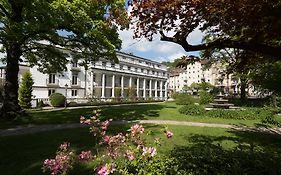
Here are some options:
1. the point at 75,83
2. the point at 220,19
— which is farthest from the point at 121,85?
the point at 220,19

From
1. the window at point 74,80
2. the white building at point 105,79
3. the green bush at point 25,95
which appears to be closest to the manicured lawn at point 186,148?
the green bush at point 25,95

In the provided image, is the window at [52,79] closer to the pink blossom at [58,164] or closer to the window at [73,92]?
the window at [73,92]

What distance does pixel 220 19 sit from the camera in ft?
19.9

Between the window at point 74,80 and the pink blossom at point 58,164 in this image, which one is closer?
the pink blossom at point 58,164

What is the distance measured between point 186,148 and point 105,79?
2249 inches

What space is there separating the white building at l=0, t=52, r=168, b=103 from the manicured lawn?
24.9m

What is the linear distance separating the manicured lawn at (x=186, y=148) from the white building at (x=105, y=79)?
81.8 ft

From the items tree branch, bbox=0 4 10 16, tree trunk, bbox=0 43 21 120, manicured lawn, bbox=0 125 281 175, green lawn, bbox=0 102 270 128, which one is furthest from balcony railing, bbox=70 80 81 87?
manicured lawn, bbox=0 125 281 175

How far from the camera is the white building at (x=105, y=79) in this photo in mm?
49531

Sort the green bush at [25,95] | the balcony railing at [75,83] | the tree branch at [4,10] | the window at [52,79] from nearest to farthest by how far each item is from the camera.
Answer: the tree branch at [4,10] → the green bush at [25,95] → the window at [52,79] → the balcony railing at [75,83]

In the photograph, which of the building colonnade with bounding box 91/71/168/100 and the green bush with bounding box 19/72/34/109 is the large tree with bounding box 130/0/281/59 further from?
the building colonnade with bounding box 91/71/168/100

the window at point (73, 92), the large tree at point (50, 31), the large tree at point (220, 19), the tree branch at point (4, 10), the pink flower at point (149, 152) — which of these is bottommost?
the pink flower at point (149, 152)

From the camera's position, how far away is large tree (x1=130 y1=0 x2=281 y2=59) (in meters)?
5.48

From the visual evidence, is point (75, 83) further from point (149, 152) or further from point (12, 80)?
point (149, 152)
